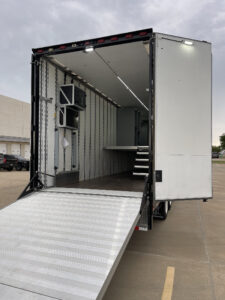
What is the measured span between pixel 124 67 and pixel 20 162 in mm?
15980

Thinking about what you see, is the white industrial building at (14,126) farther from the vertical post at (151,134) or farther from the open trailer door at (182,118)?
the open trailer door at (182,118)

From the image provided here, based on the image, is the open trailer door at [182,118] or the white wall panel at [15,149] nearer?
the open trailer door at [182,118]

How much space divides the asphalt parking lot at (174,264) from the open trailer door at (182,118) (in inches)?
35.3

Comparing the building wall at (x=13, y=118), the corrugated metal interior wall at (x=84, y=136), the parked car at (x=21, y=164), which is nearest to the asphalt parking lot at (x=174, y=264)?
the corrugated metal interior wall at (x=84, y=136)

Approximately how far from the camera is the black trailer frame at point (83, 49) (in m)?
3.32

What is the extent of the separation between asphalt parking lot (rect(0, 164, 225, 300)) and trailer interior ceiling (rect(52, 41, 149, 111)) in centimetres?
337

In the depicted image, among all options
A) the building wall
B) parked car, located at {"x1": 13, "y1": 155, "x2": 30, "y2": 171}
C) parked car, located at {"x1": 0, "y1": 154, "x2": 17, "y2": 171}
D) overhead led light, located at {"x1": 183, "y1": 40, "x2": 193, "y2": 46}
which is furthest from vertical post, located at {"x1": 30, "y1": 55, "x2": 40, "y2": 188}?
the building wall

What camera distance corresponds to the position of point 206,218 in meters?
5.41

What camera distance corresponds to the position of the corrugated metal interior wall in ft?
15.5

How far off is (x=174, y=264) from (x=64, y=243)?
162 cm

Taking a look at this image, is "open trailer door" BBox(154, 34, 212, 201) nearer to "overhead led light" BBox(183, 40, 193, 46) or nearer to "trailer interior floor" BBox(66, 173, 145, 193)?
"overhead led light" BBox(183, 40, 193, 46)

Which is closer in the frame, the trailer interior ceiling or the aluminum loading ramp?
the aluminum loading ramp

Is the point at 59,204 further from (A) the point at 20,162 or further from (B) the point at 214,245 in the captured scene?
(A) the point at 20,162

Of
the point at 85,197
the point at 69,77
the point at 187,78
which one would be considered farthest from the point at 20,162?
the point at 187,78
